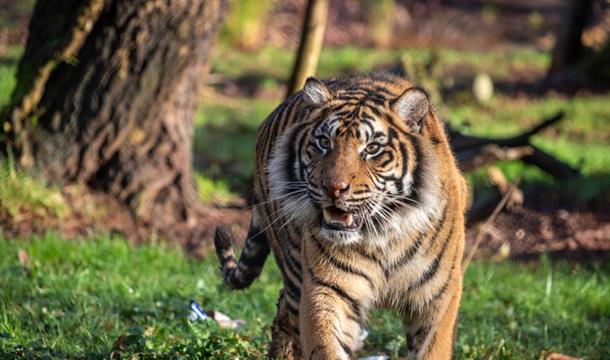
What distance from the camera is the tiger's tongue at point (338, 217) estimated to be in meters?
3.86

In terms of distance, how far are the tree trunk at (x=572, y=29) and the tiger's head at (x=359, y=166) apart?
10022 mm

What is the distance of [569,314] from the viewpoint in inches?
227

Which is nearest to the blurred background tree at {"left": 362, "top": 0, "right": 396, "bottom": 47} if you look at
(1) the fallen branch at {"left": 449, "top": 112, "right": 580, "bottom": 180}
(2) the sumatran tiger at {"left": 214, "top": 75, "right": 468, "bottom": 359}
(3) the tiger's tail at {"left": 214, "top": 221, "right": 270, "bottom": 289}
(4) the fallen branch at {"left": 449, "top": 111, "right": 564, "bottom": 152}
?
(1) the fallen branch at {"left": 449, "top": 112, "right": 580, "bottom": 180}

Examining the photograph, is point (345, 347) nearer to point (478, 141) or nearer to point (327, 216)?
point (327, 216)

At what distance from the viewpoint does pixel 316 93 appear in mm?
4102

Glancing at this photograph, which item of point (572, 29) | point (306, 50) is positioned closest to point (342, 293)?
point (306, 50)

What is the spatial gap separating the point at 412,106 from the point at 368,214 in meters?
0.48

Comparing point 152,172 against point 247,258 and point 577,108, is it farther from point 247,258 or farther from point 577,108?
point 577,108

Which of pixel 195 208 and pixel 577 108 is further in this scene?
pixel 577 108

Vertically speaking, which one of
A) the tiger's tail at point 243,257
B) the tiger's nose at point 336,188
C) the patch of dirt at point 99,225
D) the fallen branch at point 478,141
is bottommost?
the patch of dirt at point 99,225

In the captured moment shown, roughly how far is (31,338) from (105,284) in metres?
1.03

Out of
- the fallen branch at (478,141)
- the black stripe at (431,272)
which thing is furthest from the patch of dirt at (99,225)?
the black stripe at (431,272)

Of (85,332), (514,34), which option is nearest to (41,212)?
(85,332)

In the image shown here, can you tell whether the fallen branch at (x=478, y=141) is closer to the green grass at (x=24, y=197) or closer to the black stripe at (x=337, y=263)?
the green grass at (x=24, y=197)
